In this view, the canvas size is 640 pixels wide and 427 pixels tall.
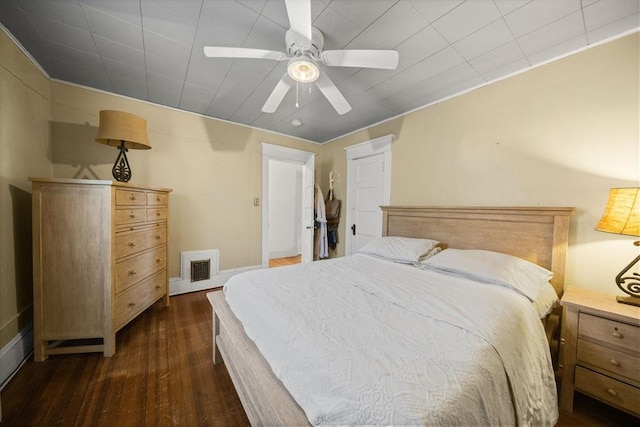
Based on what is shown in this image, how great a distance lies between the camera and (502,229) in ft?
6.40

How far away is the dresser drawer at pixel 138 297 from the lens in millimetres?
1816

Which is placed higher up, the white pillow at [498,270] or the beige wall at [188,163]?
the beige wall at [188,163]

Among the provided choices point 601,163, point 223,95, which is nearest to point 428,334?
point 601,163

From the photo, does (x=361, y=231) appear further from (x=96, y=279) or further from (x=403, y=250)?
(x=96, y=279)

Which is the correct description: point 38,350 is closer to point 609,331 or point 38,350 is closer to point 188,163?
point 188,163

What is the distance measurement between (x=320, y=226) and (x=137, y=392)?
282cm

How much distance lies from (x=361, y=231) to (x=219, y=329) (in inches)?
91.1

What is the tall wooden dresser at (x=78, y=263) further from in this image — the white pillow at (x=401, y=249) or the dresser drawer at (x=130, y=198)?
the white pillow at (x=401, y=249)

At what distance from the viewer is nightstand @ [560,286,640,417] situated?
1.17 meters

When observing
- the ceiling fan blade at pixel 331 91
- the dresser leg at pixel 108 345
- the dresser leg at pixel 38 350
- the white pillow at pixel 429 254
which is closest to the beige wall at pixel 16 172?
the dresser leg at pixel 38 350

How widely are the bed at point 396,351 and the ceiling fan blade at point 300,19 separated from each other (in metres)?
1.51

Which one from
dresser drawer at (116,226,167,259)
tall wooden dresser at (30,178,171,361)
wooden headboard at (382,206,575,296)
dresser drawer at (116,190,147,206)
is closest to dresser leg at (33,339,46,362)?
tall wooden dresser at (30,178,171,361)

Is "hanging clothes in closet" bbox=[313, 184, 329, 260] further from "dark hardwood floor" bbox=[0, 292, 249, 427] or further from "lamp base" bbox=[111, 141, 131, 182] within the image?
"lamp base" bbox=[111, 141, 131, 182]

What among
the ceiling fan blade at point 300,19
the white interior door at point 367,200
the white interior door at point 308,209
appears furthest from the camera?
the white interior door at point 308,209
